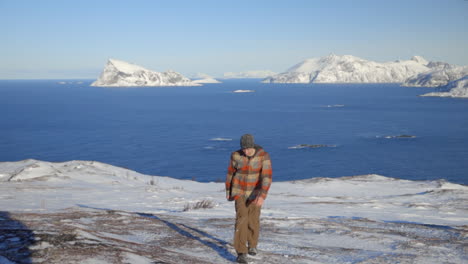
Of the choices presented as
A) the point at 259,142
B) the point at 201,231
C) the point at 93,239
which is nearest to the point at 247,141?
the point at 93,239

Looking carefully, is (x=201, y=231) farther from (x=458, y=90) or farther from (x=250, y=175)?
(x=458, y=90)

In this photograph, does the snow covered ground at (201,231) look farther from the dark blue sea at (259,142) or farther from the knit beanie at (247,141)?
the dark blue sea at (259,142)

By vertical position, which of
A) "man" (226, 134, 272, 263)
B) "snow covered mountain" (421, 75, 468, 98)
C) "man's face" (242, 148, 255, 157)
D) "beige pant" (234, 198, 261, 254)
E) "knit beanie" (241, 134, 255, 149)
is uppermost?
"snow covered mountain" (421, 75, 468, 98)

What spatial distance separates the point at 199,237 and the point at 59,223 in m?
2.65

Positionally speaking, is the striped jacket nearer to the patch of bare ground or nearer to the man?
the man

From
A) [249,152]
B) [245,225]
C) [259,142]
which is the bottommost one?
[259,142]

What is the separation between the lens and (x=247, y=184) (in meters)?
5.70

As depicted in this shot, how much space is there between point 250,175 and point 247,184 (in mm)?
137

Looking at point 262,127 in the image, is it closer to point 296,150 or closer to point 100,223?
point 296,150

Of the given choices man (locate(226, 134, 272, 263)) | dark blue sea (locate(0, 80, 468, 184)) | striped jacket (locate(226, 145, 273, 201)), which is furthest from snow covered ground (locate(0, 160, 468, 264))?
dark blue sea (locate(0, 80, 468, 184))

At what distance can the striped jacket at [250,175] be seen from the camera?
18.7 feet

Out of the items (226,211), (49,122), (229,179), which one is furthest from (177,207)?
(49,122)

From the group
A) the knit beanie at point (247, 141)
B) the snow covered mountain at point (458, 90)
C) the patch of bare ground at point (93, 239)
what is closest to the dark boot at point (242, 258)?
the patch of bare ground at point (93, 239)

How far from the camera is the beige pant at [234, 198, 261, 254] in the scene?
5.62 m
